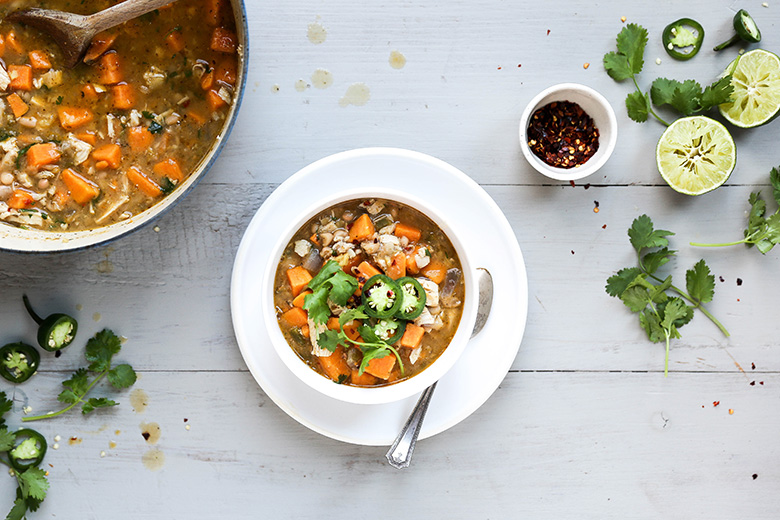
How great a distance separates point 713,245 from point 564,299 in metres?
0.61

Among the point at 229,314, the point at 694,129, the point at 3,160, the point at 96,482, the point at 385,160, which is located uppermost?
the point at 694,129

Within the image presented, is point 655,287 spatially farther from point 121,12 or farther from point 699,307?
point 121,12

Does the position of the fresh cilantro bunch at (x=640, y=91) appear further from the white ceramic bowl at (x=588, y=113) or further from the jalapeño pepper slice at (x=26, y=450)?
the jalapeño pepper slice at (x=26, y=450)

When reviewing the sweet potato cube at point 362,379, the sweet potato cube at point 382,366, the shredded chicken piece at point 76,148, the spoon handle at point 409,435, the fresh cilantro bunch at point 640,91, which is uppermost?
the fresh cilantro bunch at point 640,91

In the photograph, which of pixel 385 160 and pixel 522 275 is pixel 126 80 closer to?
pixel 385 160

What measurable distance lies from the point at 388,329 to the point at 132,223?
86cm

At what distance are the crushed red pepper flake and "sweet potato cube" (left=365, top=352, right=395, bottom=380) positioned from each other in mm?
931

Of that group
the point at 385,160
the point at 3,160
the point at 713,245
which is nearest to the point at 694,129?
the point at 713,245

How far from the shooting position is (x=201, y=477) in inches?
96.9

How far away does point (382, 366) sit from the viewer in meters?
2.11

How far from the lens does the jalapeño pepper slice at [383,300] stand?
200 cm

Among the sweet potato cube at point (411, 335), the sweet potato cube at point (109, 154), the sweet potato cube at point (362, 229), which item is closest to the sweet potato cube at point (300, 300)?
the sweet potato cube at point (362, 229)

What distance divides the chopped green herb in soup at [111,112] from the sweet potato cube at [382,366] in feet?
2.88

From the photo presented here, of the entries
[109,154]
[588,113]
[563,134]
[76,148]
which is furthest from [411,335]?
[76,148]
